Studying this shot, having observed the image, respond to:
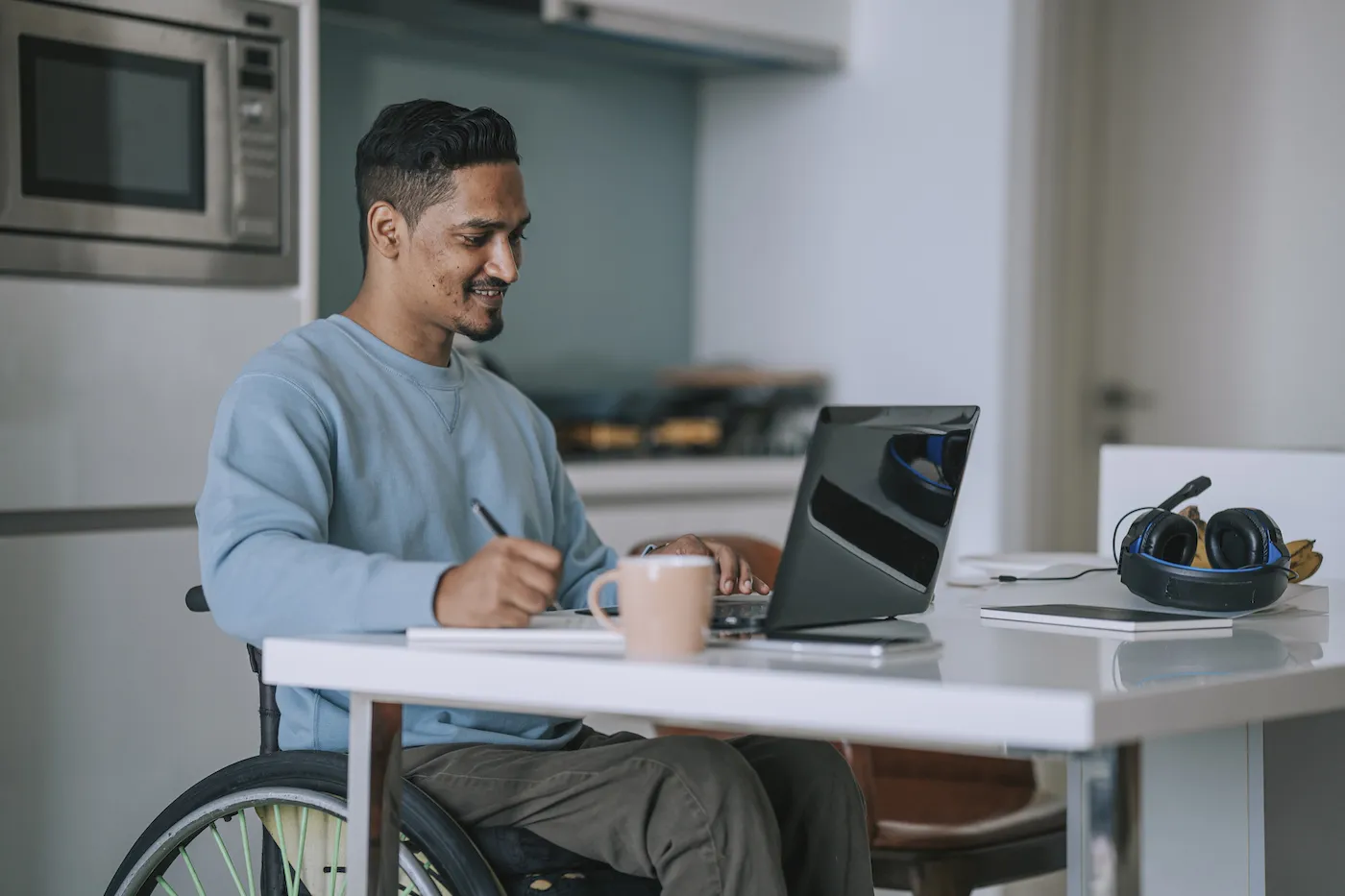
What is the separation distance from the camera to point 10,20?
7.98 ft

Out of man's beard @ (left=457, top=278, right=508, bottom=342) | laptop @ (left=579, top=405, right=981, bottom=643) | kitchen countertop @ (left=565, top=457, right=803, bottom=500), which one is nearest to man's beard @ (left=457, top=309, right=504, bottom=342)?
man's beard @ (left=457, top=278, right=508, bottom=342)

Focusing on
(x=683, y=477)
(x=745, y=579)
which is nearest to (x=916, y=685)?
(x=745, y=579)

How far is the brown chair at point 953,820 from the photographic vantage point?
2023 mm

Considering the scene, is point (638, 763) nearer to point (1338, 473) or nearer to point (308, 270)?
point (1338, 473)

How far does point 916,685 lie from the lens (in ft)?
3.48

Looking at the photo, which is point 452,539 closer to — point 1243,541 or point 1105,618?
point 1105,618

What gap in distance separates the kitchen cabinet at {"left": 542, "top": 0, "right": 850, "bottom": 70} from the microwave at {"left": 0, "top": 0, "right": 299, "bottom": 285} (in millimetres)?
845

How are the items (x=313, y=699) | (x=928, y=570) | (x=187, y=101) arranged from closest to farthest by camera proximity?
1. (x=928, y=570)
2. (x=313, y=699)
3. (x=187, y=101)

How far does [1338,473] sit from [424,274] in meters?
1.26

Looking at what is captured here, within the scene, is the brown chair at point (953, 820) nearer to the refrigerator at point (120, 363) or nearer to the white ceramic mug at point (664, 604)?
the white ceramic mug at point (664, 604)

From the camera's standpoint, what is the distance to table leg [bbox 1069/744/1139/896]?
3.62 feet

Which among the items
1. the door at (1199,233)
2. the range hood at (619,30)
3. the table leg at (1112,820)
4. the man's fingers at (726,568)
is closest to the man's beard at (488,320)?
the man's fingers at (726,568)

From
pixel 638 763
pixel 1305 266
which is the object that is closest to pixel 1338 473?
pixel 638 763

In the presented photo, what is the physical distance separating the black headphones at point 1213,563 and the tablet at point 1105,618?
26mm
